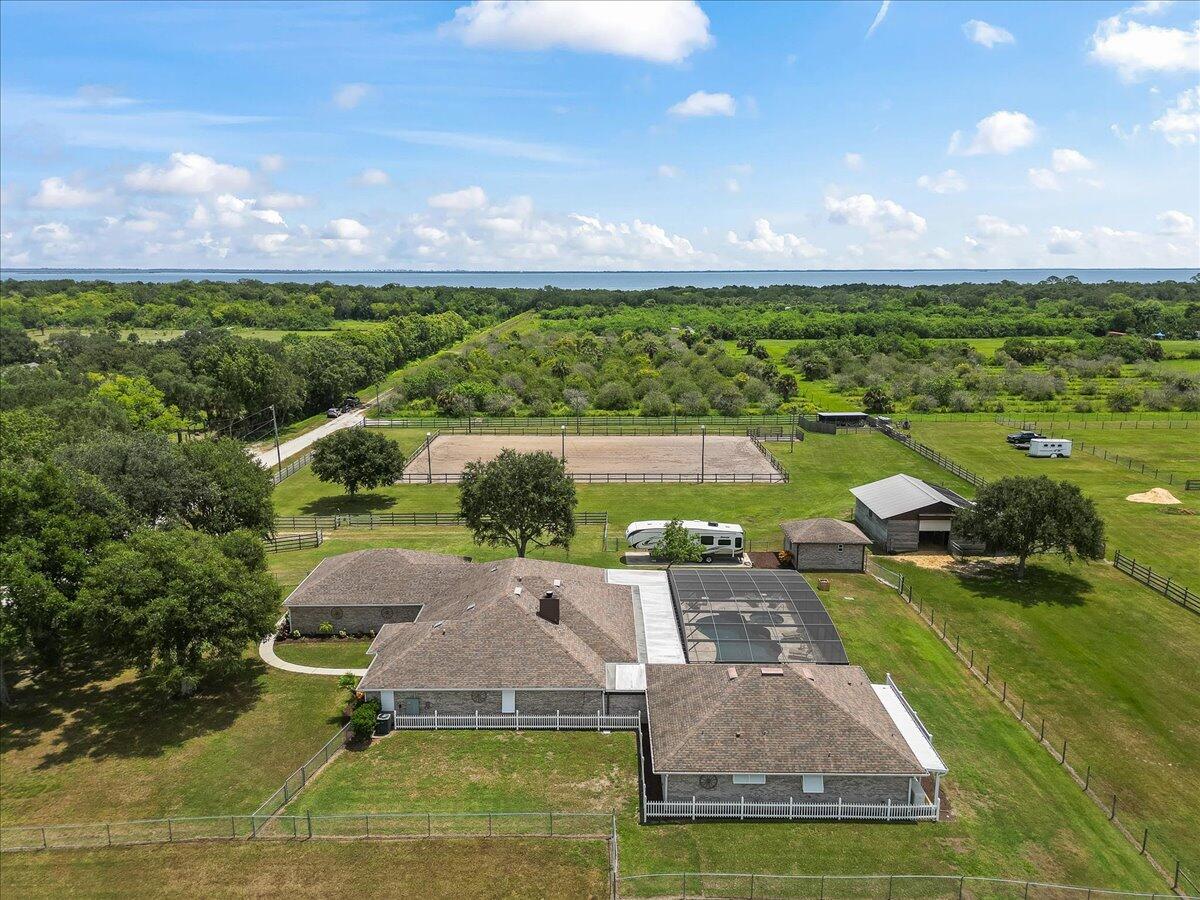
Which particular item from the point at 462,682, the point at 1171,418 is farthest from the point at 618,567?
the point at 1171,418

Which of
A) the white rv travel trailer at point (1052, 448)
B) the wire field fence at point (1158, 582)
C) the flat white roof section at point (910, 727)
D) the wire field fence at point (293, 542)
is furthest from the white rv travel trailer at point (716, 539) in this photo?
the white rv travel trailer at point (1052, 448)

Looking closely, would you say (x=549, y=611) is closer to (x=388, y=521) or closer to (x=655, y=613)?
(x=655, y=613)

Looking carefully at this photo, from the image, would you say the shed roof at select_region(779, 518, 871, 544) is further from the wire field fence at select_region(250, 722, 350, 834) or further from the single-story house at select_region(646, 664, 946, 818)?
the wire field fence at select_region(250, 722, 350, 834)

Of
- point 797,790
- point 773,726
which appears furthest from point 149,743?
point 797,790

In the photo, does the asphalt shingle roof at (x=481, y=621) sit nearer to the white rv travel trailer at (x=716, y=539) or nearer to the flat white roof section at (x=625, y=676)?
the flat white roof section at (x=625, y=676)

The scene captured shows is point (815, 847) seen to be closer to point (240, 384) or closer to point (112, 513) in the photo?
point (112, 513)

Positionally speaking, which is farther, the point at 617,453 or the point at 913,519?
the point at 617,453
